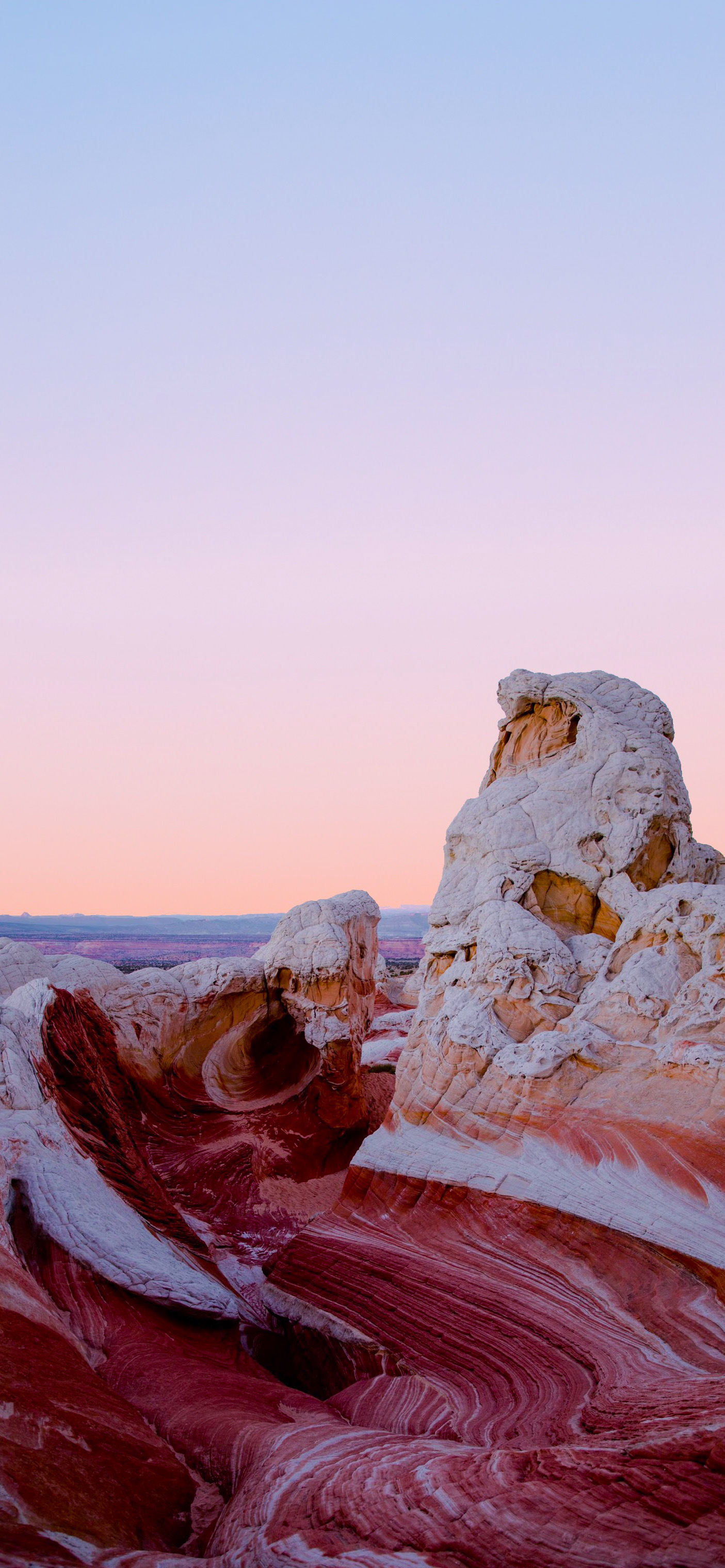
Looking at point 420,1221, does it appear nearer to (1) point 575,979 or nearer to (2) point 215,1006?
(1) point 575,979

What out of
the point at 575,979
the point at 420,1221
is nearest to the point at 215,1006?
the point at 420,1221

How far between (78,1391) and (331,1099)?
652 centimetres

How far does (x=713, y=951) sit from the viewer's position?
6891 mm

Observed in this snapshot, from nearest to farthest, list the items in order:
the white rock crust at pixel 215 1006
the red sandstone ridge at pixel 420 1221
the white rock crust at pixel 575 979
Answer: the red sandstone ridge at pixel 420 1221 → the white rock crust at pixel 575 979 → the white rock crust at pixel 215 1006

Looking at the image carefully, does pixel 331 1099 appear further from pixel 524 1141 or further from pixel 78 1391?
pixel 78 1391

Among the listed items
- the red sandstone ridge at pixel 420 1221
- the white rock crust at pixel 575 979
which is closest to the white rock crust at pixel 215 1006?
the red sandstone ridge at pixel 420 1221

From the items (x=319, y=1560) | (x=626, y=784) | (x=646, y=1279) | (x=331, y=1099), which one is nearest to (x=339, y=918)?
(x=331, y=1099)

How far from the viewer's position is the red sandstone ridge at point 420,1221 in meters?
3.45

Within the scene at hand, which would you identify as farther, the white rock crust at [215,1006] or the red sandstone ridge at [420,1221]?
the white rock crust at [215,1006]

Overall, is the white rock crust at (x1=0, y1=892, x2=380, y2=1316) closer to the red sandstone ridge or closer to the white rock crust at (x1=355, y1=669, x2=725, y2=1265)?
the red sandstone ridge

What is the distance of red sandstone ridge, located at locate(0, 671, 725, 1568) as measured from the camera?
11.3 ft

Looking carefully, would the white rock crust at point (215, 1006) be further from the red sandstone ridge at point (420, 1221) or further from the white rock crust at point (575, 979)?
the white rock crust at point (575, 979)

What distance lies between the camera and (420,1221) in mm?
6840

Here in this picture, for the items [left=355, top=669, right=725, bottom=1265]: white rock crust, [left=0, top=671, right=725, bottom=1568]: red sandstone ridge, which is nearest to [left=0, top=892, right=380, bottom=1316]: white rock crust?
[left=0, top=671, right=725, bottom=1568]: red sandstone ridge
